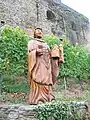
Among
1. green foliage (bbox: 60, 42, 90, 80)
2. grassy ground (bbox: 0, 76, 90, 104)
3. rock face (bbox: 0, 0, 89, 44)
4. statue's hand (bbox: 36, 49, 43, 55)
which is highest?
rock face (bbox: 0, 0, 89, 44)

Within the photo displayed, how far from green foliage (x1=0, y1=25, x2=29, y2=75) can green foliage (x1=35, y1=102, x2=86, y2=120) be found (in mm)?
4783

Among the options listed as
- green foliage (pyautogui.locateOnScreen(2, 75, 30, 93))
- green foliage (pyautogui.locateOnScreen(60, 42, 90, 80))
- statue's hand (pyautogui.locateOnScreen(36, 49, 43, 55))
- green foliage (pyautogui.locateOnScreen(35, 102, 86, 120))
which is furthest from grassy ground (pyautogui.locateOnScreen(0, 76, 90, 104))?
statue's hand (pyautogui.locateOnScreen(36, 49, 43, 55))

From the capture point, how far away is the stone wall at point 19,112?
25.8 feet

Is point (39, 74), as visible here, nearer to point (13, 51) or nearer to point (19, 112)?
point (19, 112)

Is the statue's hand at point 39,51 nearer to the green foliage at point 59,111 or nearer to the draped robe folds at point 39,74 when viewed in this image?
the draped robe folds at point 39,74

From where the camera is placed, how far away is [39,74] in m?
8.12

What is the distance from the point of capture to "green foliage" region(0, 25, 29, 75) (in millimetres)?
12836

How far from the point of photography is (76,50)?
52.2 ft

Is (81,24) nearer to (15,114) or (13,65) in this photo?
(13,65)

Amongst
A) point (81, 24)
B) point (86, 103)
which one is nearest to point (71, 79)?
point (86, 103)

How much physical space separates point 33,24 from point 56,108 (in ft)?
52.4

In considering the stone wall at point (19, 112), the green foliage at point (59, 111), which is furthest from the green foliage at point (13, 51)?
the green foliage at point (59, 111)

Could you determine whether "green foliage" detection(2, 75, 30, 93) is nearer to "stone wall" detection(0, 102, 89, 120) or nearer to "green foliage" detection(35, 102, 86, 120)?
"stone wall" detection(0, 102, 89, 120)

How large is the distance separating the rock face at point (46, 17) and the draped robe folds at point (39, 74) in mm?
12111
